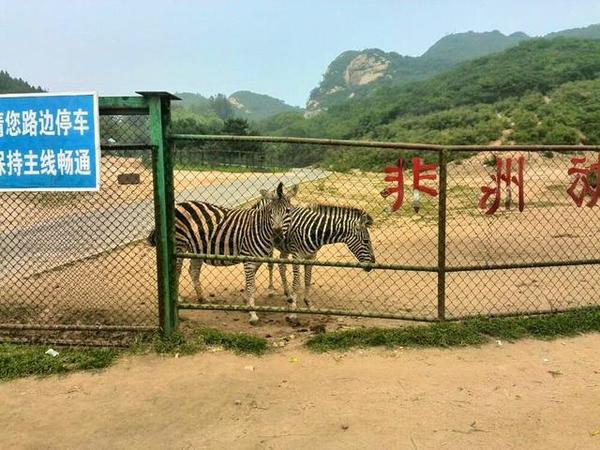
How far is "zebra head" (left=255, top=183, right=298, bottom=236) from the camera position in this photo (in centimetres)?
580

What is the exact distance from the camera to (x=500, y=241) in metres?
10.0

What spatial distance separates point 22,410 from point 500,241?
8.49 m

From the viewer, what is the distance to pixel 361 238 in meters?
6.15

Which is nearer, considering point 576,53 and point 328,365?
point 328,365

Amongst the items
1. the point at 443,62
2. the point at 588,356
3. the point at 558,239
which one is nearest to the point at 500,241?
the point at 558,239

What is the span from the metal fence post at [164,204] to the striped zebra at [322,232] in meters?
1.78

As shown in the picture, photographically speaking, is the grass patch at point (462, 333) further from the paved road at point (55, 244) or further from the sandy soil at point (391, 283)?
the paved road at point (55, 244)

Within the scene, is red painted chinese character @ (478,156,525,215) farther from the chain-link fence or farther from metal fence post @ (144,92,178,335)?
metal fence post @ (144,92,178,335)

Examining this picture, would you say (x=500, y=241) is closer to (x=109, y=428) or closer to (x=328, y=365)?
(x=328, y=365)

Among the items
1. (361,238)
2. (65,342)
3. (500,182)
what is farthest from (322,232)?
(65,342)

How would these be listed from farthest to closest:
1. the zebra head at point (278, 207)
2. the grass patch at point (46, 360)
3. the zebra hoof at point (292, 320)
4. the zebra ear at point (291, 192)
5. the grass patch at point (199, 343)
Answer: the zebra ear at point (291, 192) → the zebra head at point (278, 207) → the zebra hoof at point (292, 320) → the grass patch at point (199, 343) → the grass patch at point (46, 360)

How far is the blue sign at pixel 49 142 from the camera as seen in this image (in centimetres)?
440

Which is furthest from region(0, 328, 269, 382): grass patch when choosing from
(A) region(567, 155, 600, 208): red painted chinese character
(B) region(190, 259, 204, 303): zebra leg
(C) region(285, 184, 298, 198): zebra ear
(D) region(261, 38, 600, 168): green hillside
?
(D) region(261, 38, 600, 168): green hillside

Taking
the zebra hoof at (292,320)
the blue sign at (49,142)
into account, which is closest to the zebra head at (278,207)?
the zebra hoof at (292,320)
